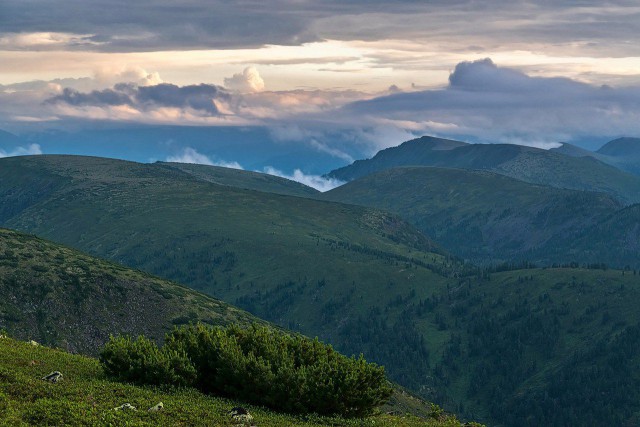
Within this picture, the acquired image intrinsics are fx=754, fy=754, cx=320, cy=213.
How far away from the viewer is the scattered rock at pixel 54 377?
4811 cm

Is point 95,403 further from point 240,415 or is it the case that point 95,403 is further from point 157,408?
point 240,415

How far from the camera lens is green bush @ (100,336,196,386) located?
50.2 meters

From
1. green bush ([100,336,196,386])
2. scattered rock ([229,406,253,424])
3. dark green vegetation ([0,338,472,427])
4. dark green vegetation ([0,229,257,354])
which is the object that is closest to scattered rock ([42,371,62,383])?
dark green vegetation ([0,338,472,427])

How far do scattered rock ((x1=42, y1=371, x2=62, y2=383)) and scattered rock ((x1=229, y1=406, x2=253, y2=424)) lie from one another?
38.2 feet

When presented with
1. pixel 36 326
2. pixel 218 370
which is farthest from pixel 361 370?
pixel 36 326

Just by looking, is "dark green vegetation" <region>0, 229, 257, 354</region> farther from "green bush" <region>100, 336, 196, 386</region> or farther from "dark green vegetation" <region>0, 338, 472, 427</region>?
"green bush" <region>100, 336, 196, 386</region>

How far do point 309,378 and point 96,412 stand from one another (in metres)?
14.7

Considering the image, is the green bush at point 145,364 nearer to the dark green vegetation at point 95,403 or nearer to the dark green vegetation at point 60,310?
the dark green vegetation at point 95,403

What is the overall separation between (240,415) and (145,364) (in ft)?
28.3

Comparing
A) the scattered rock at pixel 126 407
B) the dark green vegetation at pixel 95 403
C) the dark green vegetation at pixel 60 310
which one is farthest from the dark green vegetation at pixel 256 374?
the dark green vegetation at pixel 60 310

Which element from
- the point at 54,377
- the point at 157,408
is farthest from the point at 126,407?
the point at 54,377

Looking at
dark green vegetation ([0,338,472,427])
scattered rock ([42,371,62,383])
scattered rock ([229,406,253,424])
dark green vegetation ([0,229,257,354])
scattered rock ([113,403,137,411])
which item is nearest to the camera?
dark green vegetation ([0,338,472,427])

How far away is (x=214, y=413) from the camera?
4494 cm

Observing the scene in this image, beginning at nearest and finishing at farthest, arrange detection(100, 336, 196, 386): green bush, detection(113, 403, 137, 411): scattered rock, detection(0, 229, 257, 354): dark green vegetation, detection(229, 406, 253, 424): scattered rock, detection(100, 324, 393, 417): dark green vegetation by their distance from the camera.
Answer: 1. detection(113, 403, 137, 411): scattered rock
2. detection(229, 406, 253, 424): scattered rock
3. detection(100, 324, 393, 417): dark green vegetation
4. detection(100, 336, 196, 386): green bush
5. detection(0, 229, 257, 354): dark green vegetation
